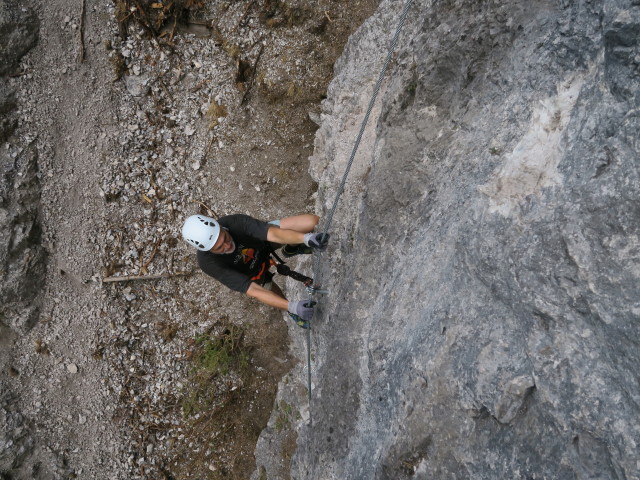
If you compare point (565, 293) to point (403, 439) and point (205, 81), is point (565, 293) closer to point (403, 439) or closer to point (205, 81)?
point (403, 439)

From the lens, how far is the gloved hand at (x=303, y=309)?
6.38m

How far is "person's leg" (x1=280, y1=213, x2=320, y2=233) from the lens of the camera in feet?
21.5

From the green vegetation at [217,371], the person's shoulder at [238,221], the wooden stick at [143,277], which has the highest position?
the person's shoulder at [238,221]

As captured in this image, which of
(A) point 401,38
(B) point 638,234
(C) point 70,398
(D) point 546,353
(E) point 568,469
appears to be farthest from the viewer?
(C) point 70,398

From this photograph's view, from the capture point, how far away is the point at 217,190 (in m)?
9.05

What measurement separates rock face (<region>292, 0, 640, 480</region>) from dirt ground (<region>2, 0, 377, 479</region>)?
2.83m

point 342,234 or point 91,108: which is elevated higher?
point 342,234

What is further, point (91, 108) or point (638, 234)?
point (91, 108)

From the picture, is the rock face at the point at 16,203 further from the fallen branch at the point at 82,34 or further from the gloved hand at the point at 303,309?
the gloved hand at the point at 303,309

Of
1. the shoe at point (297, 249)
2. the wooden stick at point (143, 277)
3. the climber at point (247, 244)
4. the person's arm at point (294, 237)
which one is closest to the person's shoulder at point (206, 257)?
the climber at point (247, 244)

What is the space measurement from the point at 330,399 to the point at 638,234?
420 cm

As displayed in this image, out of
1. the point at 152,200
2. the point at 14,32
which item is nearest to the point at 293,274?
the point at 152,200

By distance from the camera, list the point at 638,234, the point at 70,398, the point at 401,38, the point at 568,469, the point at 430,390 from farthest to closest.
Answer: the point at 70,398
the point at 401,38
the point at 430,390
the point at 568,469
the point at 638,234

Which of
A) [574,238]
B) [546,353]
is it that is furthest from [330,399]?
[574,238]
